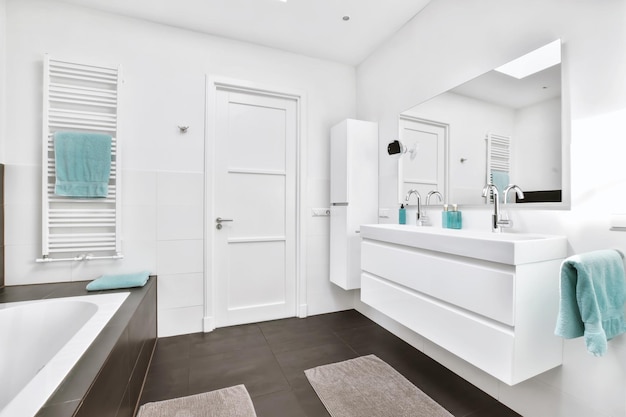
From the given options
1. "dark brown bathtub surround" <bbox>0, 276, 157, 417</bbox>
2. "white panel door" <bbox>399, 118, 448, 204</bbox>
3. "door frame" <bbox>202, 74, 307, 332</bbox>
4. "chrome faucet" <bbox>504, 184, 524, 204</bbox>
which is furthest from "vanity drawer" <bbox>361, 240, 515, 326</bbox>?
"dark brown bathtub surround" <bbox>0, 276, 157, 417</bbox>

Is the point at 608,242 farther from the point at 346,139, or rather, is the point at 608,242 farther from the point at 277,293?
the point at 277,293

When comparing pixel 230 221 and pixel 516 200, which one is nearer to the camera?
pixel 516 200

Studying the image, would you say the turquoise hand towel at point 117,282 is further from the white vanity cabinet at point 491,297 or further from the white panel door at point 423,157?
the white panel door at point 423,157

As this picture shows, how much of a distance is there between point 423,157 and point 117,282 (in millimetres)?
2397

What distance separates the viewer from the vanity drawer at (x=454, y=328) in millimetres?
1229

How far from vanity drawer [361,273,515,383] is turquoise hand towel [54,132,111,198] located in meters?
2.14

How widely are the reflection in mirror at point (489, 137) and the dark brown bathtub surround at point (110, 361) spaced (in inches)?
80.0

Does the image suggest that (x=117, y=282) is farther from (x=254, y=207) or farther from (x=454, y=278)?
(x=454, y=278)

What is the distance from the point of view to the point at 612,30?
1198mm

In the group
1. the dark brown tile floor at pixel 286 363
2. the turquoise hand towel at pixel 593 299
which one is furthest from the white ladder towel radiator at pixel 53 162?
the turquoise hand towel at pixel 593 299

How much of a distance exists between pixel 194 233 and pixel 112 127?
1011mm

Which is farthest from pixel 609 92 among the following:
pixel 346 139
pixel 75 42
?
pixel 75 42

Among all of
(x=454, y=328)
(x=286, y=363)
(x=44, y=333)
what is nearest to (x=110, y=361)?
(x=44, y=333)

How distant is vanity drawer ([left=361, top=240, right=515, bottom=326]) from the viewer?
4.01 ft
